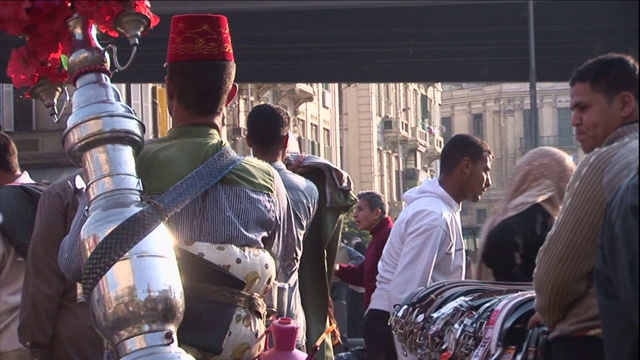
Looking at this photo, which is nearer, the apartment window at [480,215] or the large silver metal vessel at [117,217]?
the large silver metal vessel at [117,217]

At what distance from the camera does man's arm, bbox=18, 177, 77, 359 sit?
5367 millimetres

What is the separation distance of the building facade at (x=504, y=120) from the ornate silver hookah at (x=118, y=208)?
8102cm

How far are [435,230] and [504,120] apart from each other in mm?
83915

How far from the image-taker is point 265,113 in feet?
19.1

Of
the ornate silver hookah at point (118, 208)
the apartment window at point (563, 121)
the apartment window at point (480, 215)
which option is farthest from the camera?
the apartment window at point (480, 215)

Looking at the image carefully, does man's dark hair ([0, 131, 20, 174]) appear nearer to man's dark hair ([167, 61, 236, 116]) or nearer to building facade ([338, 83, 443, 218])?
man's dark hair ([167, 61, 236, 116])

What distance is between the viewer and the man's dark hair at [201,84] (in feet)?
11.7

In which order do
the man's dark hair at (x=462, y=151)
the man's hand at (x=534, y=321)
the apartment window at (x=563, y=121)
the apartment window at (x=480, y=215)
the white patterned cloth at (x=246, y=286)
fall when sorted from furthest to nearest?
the apartment window at (x=480, y=215), the apartment window at (x=563, y=121), the man's dark hair at (x=462, y=151), the man's hand at (x=534, y=321), the white patterned cloth at (x=246, y=286)

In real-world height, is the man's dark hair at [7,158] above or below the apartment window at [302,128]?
below

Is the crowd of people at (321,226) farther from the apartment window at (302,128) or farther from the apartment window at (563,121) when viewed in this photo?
the apartment window at (563,121)

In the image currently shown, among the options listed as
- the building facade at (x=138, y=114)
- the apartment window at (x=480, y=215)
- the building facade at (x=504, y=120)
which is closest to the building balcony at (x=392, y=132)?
the building facade at (x=504, y=120)

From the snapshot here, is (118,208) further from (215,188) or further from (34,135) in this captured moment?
(34,135)

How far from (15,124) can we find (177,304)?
2846cm

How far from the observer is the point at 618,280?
2939mm
